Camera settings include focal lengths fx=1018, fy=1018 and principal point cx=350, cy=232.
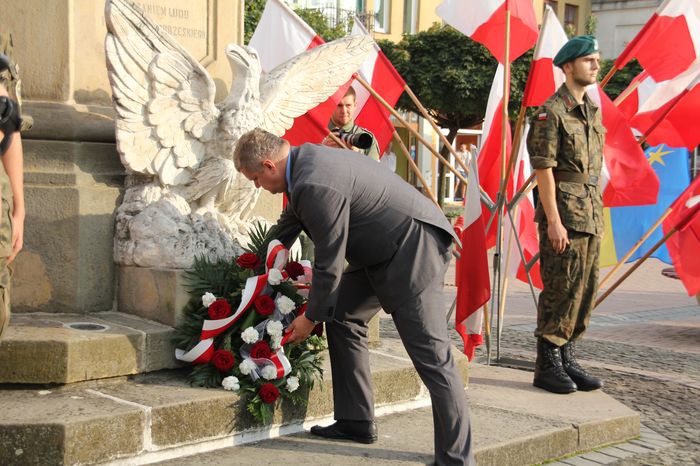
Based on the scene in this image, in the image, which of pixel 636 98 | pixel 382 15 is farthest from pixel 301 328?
pixel 382 15

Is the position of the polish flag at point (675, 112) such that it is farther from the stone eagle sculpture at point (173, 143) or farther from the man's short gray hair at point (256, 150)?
the man's short gray hair at point (256, 150)

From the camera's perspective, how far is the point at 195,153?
5.20 meters

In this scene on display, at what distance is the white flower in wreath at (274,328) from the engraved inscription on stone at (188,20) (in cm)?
210

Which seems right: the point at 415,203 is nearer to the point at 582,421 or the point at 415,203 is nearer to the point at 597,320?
the point at 582,421

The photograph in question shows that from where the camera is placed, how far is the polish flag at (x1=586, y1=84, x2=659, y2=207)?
640 cm

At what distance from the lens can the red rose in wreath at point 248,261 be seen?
15.1 ft

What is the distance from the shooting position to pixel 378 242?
4.08 m

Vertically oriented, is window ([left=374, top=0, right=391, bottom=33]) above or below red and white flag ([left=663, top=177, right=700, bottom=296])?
above

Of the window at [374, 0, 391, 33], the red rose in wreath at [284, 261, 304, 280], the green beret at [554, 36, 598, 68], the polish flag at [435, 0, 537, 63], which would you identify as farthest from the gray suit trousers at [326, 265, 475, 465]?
the window at [374, 0, 391, 33]

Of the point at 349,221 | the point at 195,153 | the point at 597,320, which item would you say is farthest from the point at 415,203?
the point at 597,320

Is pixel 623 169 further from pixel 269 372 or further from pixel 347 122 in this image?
pixel 269 372

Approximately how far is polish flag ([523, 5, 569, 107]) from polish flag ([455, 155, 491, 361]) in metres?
1.39

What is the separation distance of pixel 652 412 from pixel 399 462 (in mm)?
2294

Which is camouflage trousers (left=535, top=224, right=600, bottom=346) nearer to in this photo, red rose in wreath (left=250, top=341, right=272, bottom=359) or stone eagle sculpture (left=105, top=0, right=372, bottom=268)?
stone eagle sculpture (left=105, top=0, right=372, bottom=268)
